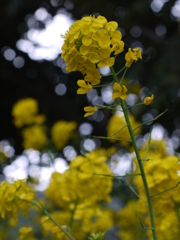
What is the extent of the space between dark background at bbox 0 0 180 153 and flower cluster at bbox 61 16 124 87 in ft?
4.67

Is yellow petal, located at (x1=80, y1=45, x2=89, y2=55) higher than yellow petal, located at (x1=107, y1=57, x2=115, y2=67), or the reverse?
yellow petal, located at (x1=80, y1=45, x2=89, y2=55)

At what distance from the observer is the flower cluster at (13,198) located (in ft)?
2.73

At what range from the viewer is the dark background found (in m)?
2.23

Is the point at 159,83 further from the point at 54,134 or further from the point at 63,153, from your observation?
the point at 63,153

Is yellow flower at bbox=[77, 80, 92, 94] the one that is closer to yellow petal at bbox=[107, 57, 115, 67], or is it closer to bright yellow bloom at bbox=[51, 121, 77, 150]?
yellow petal at bbox=[107, 57, 115, 67]

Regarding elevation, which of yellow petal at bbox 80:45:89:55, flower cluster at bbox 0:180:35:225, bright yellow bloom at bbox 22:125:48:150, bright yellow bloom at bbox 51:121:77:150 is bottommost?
bright yellow bloom at bbox 51:121:77:150

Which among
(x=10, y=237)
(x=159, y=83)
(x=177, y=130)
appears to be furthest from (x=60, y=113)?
(x=10, y=237)

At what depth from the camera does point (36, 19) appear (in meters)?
3.20

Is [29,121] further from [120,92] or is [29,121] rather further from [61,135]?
[120,92]

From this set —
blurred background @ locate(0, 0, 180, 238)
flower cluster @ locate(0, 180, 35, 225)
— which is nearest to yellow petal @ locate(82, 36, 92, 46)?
flower cluster @ locate(0, 180, 35, 225)

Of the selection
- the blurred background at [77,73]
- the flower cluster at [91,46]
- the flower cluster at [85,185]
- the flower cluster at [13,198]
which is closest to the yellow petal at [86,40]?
the flower cluster at [91,46]

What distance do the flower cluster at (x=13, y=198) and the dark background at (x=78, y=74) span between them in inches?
52.8

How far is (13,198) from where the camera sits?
33.0 inches

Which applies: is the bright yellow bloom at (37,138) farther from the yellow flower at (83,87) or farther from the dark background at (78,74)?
the yellow flower at (83,87)
